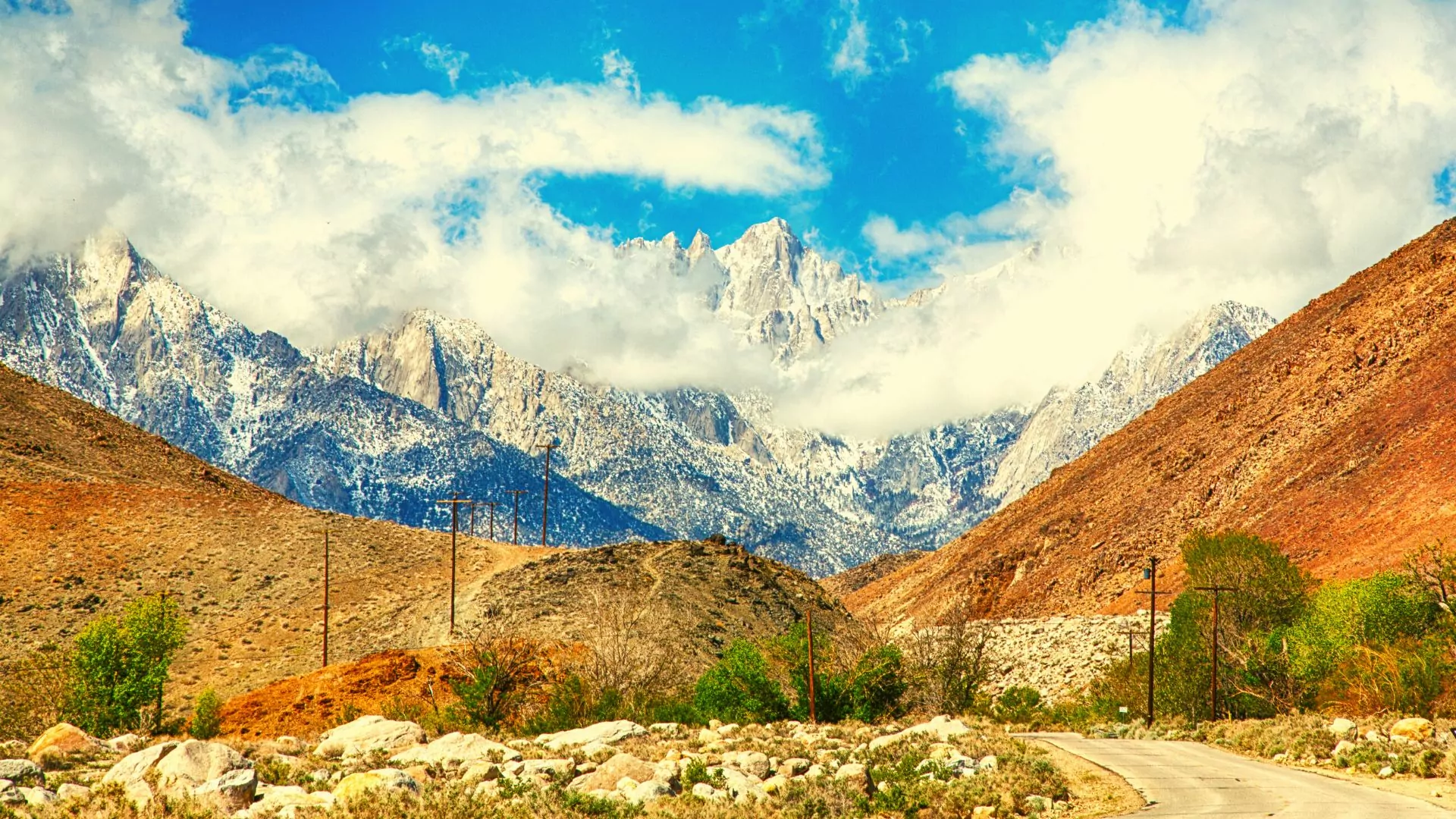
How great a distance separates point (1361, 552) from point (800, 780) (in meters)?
65.9

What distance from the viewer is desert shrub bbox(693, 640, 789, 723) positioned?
47562 mm

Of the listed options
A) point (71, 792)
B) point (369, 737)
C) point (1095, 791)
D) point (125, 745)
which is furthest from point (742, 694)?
point (71, 792)

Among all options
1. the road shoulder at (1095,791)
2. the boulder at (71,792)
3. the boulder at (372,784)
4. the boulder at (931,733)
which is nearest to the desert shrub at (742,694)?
the boulder at (931,733)

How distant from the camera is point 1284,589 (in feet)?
203

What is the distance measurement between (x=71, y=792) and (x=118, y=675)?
30.5m

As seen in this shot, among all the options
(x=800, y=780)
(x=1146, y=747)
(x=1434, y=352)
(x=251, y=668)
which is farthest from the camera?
(x=1434, y=352)

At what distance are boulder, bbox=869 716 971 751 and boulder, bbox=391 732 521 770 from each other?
10.5 m

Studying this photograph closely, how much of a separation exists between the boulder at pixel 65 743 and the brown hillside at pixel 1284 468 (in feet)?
238

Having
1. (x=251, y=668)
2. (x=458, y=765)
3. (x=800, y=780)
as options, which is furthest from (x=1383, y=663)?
(x=251, y=668)

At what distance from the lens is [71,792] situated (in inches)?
928

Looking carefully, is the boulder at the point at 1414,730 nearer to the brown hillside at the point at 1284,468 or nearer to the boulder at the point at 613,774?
the boulder at the point at 613,774

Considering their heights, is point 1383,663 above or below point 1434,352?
below

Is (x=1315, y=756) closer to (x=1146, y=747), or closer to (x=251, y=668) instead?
(x=1146, y=747)

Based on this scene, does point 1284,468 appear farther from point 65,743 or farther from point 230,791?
point 230,791
